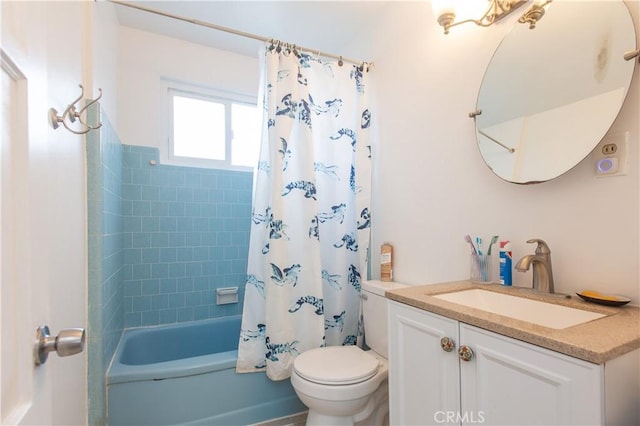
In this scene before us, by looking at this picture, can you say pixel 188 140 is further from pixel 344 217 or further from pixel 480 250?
pixel 480 250

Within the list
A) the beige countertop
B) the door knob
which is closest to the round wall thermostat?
the beige countertop

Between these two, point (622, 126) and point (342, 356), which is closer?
point (622, 126)

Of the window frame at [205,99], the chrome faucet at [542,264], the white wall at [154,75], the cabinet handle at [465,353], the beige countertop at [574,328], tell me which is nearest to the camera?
the beige countertop at [574,328]

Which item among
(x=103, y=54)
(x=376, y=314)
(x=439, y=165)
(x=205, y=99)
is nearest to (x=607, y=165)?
(x=439, y=165)

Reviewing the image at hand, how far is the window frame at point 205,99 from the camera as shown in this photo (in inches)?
95.3

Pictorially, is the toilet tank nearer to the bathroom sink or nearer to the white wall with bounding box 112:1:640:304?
the white wall with bounding box 112:1:640:304

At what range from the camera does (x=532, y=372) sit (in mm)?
723

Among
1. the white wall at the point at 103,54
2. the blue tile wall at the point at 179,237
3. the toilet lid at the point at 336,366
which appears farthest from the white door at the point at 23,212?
the blue tile wall at the point at 179,237

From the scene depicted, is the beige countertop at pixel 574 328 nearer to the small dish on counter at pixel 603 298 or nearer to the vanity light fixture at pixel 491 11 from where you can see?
the small dish on counter at pixel 603 298

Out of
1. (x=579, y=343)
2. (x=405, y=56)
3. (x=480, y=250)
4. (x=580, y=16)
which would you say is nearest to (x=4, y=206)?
(x=579, y=343)

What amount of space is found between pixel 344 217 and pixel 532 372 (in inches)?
54.8

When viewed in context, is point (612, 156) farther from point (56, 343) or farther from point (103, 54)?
point (103, 54)

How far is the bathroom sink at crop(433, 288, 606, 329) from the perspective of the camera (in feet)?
3.09

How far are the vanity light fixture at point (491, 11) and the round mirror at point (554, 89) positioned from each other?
0.03 m
